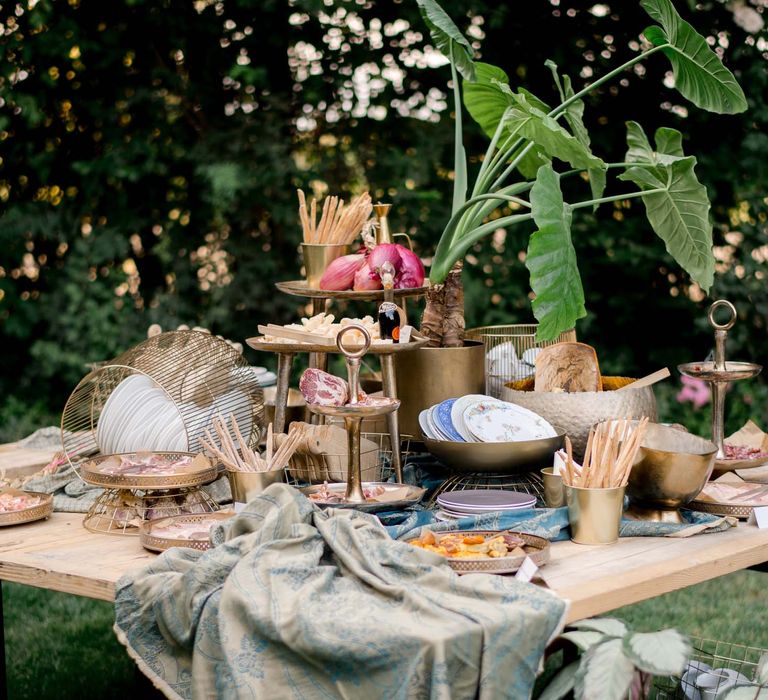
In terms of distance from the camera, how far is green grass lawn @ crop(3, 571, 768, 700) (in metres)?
3.24

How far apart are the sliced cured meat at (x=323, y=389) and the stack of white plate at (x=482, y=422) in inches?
12.3

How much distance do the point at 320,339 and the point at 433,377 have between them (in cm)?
41

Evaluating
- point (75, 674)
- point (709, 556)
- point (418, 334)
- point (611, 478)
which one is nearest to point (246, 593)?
point (611, 478)

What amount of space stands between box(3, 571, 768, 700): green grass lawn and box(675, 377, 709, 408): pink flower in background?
47.8 inches

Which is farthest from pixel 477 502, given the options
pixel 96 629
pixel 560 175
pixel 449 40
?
pixel 96 629

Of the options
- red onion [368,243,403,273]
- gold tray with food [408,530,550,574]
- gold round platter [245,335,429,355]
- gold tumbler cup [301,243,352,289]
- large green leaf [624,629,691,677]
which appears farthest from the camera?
gold tumbler cup [301,243,352,289]

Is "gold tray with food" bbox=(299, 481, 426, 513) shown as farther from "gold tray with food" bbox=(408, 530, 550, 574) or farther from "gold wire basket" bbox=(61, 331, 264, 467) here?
"gold wire basket" bbox=(61, 331, 264, 467)

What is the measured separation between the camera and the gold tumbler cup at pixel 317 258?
2.78 metres

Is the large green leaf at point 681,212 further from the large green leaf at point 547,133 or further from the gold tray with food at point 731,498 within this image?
the gold tray with food at point 731,498

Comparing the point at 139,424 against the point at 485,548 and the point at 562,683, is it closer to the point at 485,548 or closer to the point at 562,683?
the point at 485,548

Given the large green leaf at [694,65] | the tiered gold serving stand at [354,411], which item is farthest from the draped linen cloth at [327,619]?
the large green leaf at [694,65]

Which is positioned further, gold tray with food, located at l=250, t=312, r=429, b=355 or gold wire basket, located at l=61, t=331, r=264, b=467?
Result: gold wire basket, located at l=61, t=331, r=264, b=467

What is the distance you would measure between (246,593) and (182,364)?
3.86ft

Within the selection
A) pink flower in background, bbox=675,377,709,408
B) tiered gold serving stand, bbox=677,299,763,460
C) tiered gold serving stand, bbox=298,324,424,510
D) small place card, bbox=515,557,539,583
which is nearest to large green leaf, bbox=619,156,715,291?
tiered gold serving stand, bbox=677,299,763,460
